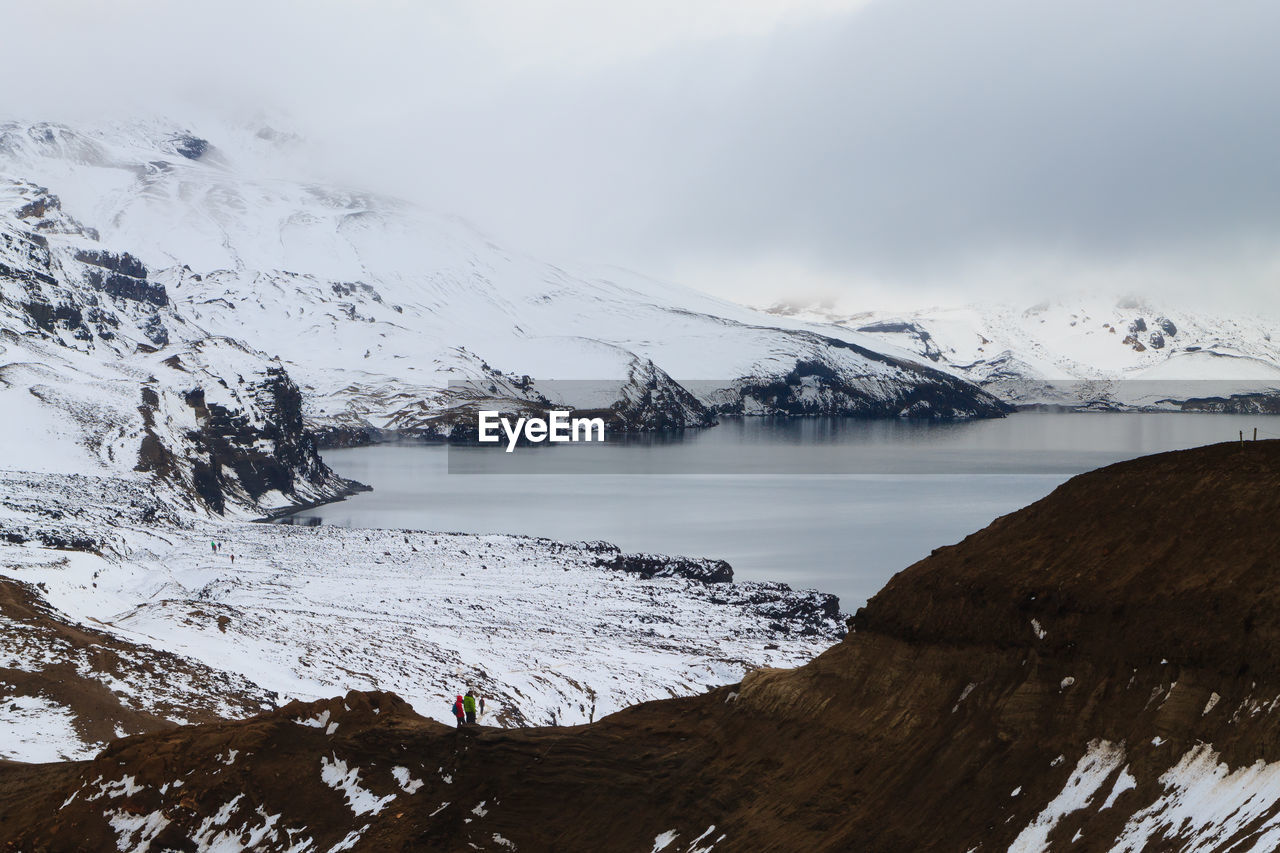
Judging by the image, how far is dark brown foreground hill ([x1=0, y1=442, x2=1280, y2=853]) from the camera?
19.8m

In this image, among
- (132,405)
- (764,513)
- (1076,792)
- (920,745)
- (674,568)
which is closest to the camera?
(1076,792)

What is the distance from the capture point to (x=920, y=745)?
24.2 metres

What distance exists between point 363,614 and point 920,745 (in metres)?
60.0

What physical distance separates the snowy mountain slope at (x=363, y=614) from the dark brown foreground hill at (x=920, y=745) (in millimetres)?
14039

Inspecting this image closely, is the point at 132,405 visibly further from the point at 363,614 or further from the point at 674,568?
the point at 363,614

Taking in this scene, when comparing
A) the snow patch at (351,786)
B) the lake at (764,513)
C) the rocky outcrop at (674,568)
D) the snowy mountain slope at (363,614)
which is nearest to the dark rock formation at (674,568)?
the rocky outcrop at (674,568)

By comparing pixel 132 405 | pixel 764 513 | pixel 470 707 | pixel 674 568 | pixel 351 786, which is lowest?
pixel 674 568

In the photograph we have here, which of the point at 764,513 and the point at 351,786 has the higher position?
the point at 351,786

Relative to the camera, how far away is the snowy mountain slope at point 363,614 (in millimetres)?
Answer: 54406

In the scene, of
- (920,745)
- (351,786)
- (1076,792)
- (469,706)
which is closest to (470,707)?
(469,706)

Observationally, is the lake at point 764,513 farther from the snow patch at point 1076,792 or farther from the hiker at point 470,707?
the snow patch at point 1076,792

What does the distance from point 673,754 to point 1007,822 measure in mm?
9341

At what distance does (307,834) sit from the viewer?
94.6 feet

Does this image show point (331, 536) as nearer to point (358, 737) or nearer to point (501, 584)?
point (501, 584)
